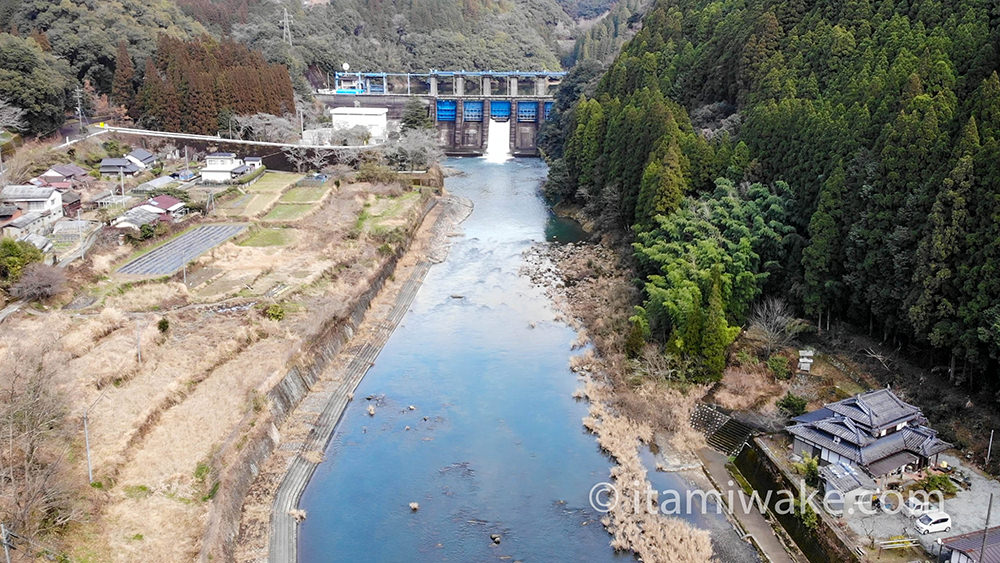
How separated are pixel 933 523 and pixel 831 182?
11409 millimetres

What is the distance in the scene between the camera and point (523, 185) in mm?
56500

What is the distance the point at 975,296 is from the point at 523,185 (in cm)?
3959

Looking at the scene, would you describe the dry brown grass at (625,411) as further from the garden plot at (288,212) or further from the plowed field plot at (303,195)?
the plowed field plot at (303,195)

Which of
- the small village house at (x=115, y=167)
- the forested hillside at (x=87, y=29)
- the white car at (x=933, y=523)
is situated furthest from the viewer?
the forested hillside at (x=87, y=29)

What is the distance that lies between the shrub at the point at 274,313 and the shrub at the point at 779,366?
15.1 meters

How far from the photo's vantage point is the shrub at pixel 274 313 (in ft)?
86.2

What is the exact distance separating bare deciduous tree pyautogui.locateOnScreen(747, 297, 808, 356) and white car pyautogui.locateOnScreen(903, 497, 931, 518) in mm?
7775

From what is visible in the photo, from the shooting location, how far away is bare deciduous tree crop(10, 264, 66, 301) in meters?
25.0

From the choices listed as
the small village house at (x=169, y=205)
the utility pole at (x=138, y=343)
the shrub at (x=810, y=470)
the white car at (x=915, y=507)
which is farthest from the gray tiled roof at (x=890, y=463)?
the small village house at (x=169, y=205)

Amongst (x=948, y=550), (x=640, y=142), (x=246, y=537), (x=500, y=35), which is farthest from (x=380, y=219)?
(x=500, y=35)

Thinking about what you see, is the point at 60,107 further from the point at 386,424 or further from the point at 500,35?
the point at 500,35

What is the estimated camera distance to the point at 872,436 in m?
17.8

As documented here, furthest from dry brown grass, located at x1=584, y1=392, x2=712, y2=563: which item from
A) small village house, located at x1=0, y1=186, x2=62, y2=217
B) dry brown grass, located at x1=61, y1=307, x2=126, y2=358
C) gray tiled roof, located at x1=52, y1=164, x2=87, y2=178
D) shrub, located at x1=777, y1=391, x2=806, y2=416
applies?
gray tiled roof, located at x1=52, y1=164, x2=87, y2=178

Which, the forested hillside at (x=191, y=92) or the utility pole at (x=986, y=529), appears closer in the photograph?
the utility pole at (x=986, y=529)
